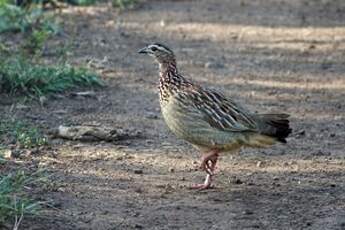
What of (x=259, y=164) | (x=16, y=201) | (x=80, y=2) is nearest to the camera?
(x=16, y=201)

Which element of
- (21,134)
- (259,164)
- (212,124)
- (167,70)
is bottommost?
(21,134)

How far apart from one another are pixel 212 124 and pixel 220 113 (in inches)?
4.8

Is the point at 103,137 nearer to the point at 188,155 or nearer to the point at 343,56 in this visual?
the point at 188,155

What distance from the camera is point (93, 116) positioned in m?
9.98

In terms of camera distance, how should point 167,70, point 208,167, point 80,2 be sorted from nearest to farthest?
point 208,167, point 167,70, point 80,2

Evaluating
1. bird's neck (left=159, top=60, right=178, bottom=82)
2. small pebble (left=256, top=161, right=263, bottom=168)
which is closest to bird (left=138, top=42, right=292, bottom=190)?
bird's neck (left=159, top=60, right=178, bottom=82)

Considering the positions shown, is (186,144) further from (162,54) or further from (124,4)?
(124,4)

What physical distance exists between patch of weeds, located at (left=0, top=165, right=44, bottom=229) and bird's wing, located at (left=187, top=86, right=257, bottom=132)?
4.28ft

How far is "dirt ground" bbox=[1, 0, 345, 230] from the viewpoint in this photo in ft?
23.3

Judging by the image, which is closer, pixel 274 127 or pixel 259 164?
pixel 274 127

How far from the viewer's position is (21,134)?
8711 mm

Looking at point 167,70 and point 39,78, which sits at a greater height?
point 167,70

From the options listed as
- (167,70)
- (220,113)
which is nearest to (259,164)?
(220,113)

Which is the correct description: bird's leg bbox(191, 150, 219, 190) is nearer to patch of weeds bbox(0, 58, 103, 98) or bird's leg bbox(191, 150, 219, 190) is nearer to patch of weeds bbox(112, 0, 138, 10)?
patch of weeds bbox(0, 58, 103, 98)
